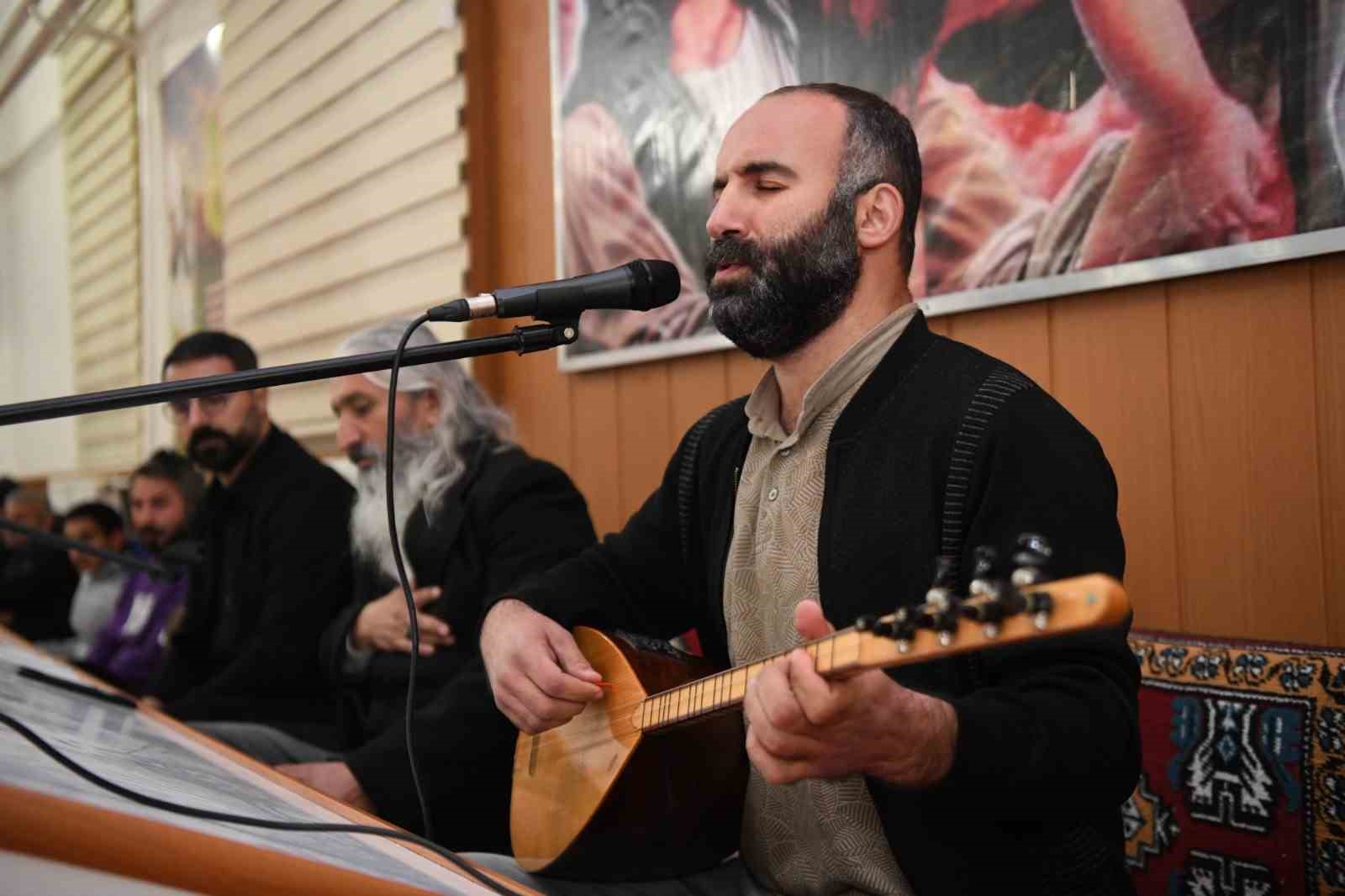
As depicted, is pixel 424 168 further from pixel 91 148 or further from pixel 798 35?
pixel 91 148

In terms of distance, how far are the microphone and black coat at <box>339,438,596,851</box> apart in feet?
3.50

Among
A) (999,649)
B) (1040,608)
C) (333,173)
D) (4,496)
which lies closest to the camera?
(1040,608)

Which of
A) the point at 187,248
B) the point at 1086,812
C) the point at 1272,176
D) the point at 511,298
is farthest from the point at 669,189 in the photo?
the point at 187,248

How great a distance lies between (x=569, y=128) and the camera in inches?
123

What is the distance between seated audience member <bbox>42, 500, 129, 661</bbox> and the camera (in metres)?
4.25

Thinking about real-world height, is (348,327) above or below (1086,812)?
above

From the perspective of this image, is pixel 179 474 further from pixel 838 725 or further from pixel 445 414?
pixel 838 725

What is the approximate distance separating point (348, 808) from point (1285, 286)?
151 cm

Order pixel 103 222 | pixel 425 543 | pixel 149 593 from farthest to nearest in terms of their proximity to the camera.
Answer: pixel 103 222 < pixel 149 593 < pixel 425 543

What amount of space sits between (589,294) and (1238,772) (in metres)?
1.14

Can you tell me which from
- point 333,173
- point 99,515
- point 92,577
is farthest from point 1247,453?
point 99,515

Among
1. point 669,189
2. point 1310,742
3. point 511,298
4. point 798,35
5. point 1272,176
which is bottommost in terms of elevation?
point 1310,742

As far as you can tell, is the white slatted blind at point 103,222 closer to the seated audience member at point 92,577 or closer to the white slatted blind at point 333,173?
the seated audience member at point 92,577

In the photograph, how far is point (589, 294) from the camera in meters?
1.20
